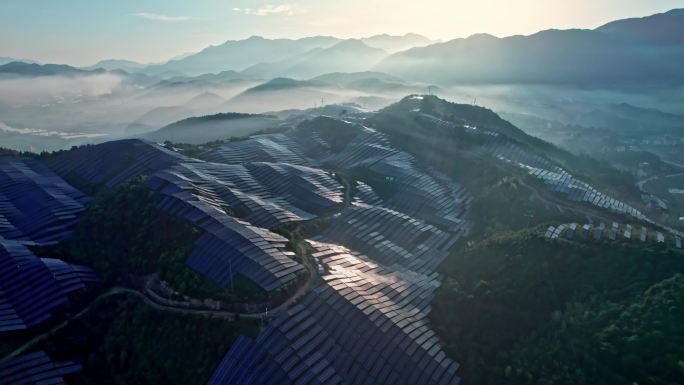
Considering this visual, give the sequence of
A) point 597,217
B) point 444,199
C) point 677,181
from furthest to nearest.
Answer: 1. point 677,181
2. point 444,199
3. point 597,217

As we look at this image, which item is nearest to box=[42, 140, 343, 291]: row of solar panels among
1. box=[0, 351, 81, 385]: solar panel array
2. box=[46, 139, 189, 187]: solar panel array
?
box=[46, 139, 189, 187]: solar panel array

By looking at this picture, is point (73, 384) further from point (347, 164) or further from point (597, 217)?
point (597, 217)

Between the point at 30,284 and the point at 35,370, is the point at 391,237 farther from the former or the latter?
the point at 30,284

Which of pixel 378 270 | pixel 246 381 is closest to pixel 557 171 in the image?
pixel 378 270

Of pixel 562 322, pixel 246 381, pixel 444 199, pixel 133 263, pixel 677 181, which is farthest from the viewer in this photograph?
pixel 677 181

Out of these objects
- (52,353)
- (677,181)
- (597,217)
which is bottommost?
(677,181)

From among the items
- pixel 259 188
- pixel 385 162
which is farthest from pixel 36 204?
pixel 385 162

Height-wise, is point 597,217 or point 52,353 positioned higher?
point 597,217
